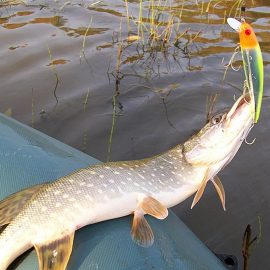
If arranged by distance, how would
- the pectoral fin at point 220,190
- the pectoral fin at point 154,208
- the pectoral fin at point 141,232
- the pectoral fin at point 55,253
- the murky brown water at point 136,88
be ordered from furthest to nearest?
1. the murky brown water at point 136,88
2. the pectoral fin at point 220,190
3. the pectoral fin at point 154,208
4. the pectoral fin at point 141,232
5. the pectoral fin at point 55,253

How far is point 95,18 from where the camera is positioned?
7328mm

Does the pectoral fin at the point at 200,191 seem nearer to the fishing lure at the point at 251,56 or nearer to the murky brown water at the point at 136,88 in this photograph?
the fishing lure at the point at 251,56

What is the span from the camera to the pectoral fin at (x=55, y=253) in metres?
1.80

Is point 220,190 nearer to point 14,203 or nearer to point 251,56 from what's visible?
point 251,56

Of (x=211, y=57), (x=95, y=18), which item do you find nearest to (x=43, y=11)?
(x=95, y=18)

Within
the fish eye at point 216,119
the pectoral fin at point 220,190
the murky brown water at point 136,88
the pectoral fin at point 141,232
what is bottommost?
the murky brown water at point 136,88

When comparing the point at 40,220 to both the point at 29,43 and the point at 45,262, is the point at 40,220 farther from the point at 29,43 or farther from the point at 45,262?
the point at 29,43

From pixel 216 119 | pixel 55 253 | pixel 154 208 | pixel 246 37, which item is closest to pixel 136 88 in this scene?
pixel 216 119

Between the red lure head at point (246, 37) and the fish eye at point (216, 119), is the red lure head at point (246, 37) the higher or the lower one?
the higher one

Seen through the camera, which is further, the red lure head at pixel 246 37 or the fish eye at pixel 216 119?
the fish eye at pixel 216 119

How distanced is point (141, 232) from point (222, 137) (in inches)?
28.9

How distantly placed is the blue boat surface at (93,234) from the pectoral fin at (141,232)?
2 centimetres

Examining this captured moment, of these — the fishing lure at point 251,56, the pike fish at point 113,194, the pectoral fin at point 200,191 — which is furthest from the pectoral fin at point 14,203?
the fishing lure at point 251,56

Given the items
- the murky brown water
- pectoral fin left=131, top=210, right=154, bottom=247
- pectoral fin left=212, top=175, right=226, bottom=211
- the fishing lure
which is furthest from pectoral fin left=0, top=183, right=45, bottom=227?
the murky brown water
